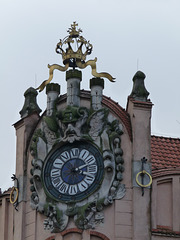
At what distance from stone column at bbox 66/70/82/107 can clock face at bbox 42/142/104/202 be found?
1.69 m

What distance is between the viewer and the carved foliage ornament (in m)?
45.3

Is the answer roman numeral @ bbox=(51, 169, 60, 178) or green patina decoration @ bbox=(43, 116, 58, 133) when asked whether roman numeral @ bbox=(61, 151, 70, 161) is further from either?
green patina decoration @ bbox=(43, 116, 58, 133)

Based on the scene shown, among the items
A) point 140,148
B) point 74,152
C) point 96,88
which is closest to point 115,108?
point 96,88

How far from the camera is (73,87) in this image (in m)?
47.2

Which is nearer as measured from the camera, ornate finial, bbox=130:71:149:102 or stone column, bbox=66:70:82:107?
ornate finial, bbox=130:71:149:102

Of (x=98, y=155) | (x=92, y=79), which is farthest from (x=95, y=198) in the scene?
(x=92, y=79)

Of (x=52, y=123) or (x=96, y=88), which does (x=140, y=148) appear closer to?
(x=96, y=88)

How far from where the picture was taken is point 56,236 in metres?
45.4

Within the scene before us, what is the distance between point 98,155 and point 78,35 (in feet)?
17.5

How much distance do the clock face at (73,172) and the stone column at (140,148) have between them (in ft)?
4.70

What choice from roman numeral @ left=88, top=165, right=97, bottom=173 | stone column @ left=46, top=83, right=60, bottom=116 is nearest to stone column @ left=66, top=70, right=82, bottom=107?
stone column @ left=46, top=83, right=60, bottom=116

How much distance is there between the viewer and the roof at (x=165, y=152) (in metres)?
48.0

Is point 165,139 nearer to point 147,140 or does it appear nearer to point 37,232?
point 147,140

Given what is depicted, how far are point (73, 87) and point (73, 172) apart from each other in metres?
3.41
